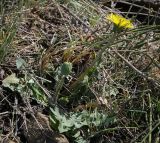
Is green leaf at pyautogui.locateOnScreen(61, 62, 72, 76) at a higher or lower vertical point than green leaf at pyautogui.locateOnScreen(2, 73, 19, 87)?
higher

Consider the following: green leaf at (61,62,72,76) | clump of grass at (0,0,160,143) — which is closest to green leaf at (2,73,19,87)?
clump of grass at (0,0,160,143)

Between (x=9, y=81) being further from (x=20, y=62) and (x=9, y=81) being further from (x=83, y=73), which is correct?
(x=83, y=73)

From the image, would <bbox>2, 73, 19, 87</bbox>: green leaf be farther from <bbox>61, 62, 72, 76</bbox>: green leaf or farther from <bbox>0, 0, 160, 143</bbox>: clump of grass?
<bbox>61, 62, 72, 76</bbox>: green leaf

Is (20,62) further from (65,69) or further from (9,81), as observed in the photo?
(65,69)

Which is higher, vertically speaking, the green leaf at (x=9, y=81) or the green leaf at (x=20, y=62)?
the green leaf at (x=20, y=62)

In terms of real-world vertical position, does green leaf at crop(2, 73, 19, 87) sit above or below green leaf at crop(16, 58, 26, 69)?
below

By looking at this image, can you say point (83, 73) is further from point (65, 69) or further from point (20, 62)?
point (20, 62)

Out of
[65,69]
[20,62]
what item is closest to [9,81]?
[20,62]

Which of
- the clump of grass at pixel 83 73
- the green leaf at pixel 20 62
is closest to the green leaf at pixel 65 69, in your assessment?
the clump of grass at pixel 83 73

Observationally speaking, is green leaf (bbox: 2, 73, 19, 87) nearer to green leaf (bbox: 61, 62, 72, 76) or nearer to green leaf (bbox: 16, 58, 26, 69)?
green leaf (bbox: 16, 58, 26, 69)

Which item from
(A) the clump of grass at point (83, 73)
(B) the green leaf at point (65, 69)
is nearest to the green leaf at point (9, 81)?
(A) the clump of grass at point (83, 73)

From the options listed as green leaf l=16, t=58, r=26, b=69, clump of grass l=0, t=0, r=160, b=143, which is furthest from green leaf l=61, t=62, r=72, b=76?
green leaf l=16, t=58, r=26, b=69

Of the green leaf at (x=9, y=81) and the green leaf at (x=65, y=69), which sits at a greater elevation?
the green leaf at (x=65, y=69)

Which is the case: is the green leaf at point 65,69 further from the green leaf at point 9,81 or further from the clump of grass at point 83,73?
the green leaf at point 9,81
